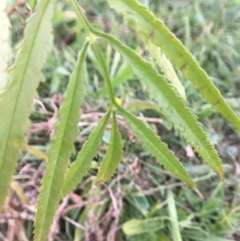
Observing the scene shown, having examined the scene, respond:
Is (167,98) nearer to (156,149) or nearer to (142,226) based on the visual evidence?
(156,149)

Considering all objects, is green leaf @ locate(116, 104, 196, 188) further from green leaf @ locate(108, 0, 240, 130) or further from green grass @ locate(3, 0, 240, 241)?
green grass @ locate(3, 0, 240, 241)

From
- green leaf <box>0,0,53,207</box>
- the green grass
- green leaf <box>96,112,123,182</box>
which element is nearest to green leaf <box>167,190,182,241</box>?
the green grass

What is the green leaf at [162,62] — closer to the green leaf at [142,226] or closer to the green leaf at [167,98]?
the green leaf at [167,98]

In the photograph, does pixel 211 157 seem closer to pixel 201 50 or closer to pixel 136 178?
pixel 136 178

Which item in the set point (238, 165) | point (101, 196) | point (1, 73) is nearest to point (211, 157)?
point (1, 73)

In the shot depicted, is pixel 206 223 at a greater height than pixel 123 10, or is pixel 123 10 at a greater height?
pixel 123 10

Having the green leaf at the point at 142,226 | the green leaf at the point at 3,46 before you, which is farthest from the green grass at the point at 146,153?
the green leaf at the point at 3,46

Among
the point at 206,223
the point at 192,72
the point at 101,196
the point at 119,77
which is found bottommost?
the point at 206,223
